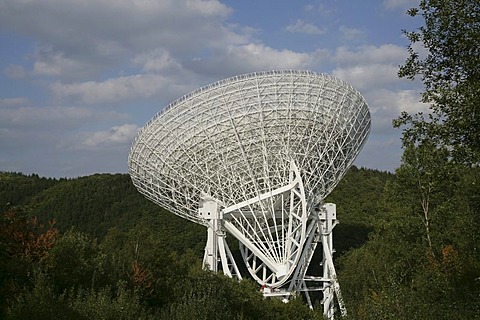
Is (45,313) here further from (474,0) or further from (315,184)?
(315,184)

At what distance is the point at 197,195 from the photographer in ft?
118

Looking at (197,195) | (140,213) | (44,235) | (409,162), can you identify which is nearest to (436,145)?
(409,162)

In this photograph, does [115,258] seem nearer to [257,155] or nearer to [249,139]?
[257,155]

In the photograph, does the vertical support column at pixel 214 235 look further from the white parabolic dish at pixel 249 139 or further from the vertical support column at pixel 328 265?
the vertical support column at pixel 328 265

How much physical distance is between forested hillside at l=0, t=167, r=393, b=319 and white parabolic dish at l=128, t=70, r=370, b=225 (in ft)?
17.0

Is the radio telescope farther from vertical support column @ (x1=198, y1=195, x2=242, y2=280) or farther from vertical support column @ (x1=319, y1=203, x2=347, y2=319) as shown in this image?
vertical support column @ (x1=319, y1=203, x2=347, y2=319)

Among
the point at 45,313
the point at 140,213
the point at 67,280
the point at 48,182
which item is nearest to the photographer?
the point at 45,313

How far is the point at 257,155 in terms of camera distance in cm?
3422

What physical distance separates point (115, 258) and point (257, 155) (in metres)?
10.7

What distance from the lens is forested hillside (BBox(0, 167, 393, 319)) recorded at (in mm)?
20031

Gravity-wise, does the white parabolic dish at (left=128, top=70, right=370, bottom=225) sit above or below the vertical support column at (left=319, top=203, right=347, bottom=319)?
above

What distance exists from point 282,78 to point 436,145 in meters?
20.7

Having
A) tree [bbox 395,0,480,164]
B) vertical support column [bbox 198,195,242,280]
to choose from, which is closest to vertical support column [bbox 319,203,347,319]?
vertical support column [bbox 198,195,242,280]

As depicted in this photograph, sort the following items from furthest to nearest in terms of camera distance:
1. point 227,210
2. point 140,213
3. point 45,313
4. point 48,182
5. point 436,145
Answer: point 48,182 < point 140,213 < point 227,210 < point 45,313 < point 436,145
